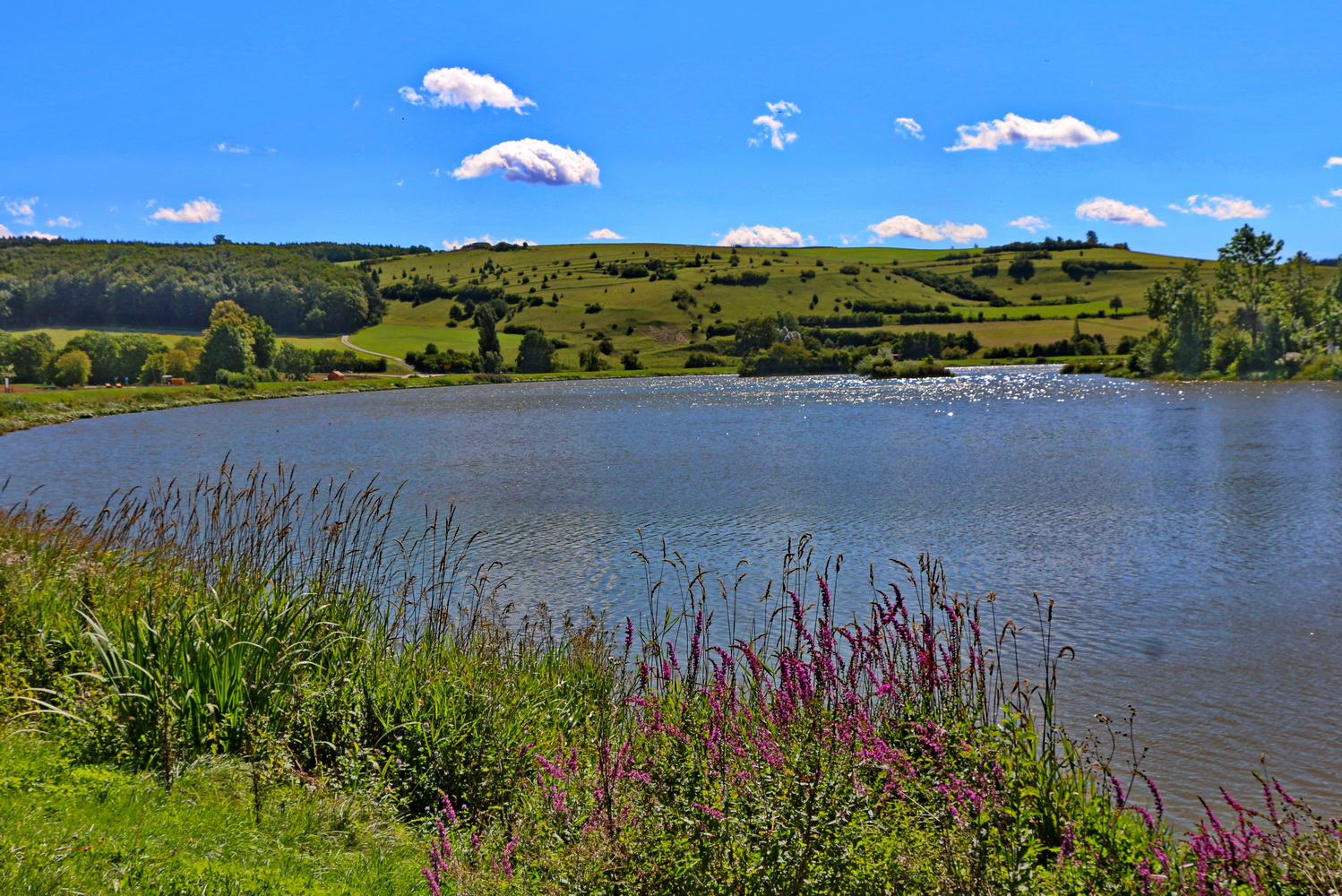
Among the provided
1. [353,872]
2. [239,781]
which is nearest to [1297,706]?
[353,872]

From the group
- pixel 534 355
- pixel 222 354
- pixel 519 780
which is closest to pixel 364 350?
pixel 534 355

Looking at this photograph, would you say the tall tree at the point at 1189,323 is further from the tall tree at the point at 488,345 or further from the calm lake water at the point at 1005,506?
the tall tree at the point at 488,345

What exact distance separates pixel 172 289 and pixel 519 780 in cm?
15954

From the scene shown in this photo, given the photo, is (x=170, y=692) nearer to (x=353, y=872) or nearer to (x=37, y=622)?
(x=353, y=872)

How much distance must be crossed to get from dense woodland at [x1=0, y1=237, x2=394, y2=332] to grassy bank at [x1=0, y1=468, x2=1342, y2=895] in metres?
153

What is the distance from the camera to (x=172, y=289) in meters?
140

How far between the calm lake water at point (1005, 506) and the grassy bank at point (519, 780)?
283 cm


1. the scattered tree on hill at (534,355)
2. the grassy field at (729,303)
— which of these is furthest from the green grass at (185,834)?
the grassy field at (729,303)

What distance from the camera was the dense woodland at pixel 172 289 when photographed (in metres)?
139

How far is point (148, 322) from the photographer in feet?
463

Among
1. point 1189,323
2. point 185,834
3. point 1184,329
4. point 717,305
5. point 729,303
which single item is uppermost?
point 729,303

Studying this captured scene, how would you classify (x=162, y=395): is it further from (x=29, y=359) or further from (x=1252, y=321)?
(x=1252, y=321)

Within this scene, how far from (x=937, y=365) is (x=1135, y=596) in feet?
359

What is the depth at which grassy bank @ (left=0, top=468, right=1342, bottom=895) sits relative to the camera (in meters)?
4.34
